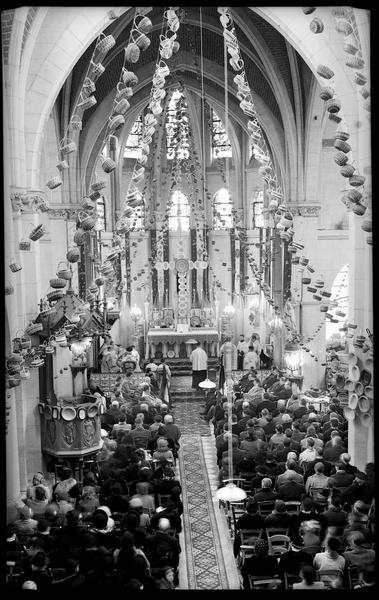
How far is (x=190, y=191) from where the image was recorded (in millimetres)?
33844

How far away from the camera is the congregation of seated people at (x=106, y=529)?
8.37 meters

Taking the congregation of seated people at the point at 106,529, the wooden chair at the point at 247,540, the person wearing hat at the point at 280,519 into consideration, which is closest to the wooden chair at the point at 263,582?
the congregation of seated people at the point at 106,529

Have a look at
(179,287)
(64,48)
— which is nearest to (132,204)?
(64,48)

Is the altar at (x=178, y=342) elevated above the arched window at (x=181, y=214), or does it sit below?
below

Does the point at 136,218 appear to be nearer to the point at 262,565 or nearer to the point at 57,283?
the point at 57,283

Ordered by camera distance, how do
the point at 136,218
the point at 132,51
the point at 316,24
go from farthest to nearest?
the point at 136,218, the point at 132,51, the point at 316,24

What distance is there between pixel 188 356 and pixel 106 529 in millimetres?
19738

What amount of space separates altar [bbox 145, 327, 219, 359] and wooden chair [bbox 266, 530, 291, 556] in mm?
18329

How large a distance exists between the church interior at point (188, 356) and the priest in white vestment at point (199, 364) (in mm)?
77

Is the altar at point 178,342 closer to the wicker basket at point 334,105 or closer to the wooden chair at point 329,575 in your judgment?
the wicker basket at point 334,105

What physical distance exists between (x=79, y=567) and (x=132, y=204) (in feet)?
18.9

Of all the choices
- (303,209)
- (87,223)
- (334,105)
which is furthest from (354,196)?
(303,209)

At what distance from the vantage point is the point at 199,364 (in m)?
23.8

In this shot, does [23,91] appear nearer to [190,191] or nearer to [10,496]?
[10,496]
